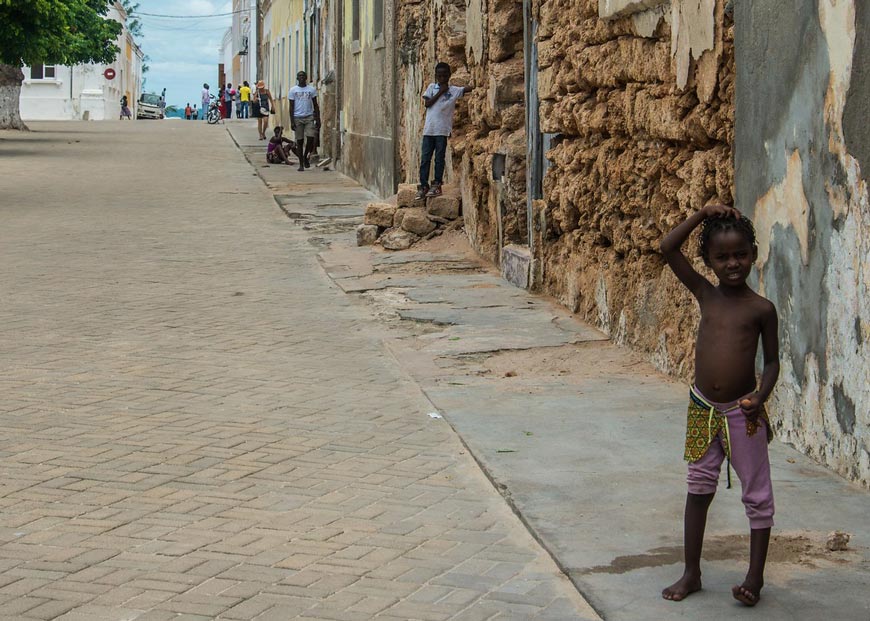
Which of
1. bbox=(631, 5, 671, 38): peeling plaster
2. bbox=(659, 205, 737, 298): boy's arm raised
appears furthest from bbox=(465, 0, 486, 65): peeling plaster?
bbox=(659, 205, 737, 298): boy's arm raised

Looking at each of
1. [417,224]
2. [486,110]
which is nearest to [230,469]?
[486,110]

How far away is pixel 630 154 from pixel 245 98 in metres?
53.6

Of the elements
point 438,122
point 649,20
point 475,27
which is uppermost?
point 475,27

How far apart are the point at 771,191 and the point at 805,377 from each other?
2.92 feet

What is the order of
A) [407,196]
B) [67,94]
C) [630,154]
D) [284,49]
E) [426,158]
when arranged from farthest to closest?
1. [67,94]
2. [284,49]
3. [407,196]
4. [426,158]
5. [630,154]

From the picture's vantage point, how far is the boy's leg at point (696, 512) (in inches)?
167

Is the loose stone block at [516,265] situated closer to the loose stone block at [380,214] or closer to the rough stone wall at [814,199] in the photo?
the loose stone block at [380,214]

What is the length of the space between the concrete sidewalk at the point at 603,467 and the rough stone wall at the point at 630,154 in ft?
0.92

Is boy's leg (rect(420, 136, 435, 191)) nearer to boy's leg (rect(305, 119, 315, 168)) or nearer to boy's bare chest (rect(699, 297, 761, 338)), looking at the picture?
boy's bare chest (rect(699, 297, 761, 338))

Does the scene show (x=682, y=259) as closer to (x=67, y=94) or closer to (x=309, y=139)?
(x=309, y=139)

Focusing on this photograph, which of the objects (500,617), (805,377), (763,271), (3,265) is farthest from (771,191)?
(3,265)

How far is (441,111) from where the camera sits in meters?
14.7

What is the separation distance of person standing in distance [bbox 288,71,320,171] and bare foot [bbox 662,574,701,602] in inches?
885

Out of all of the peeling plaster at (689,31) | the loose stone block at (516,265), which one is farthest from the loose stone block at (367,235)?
the peeling plaster at (689,31)
